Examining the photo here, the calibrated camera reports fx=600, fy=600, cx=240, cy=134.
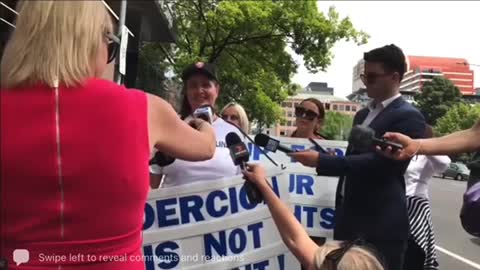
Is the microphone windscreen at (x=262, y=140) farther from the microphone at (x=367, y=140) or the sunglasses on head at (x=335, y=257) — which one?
the sunglasses on head at (x=335, y=257)

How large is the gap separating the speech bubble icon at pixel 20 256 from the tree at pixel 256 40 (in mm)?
21878

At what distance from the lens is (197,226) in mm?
2863

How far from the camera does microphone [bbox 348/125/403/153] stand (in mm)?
2668

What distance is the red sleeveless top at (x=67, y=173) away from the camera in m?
1.64

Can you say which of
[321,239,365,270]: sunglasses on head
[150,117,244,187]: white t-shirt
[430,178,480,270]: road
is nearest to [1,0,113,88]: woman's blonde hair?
[321,239,365,270]: sunglasses on head

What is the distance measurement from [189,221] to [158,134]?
1.07 metres

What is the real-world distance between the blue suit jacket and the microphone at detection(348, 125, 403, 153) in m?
0.29

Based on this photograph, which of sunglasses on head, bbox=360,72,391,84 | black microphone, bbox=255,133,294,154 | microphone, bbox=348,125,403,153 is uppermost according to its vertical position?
sunglasses on head, bbox=360,72,391,84

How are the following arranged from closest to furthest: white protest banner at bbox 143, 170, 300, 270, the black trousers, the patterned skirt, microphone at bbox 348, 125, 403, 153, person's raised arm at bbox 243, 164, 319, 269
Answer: person's raised arm at bbox 243, 164, 319, 269 < microphone at bbox 348, 125, 403, 153 < white protest banner at bbox 143, 170, 300, 270 < the black trousers < the patterned skirt

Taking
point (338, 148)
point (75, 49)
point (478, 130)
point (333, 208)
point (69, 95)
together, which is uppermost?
point (75, 49)

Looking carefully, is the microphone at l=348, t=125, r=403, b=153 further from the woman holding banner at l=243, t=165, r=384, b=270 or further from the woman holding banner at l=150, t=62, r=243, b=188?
the woman holding banner at l=150, t=62, r=243, b=188

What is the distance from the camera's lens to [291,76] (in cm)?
2766

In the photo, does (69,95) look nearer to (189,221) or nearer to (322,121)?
(189,221)

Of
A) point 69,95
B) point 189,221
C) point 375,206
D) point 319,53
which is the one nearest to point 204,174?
point 189,221
